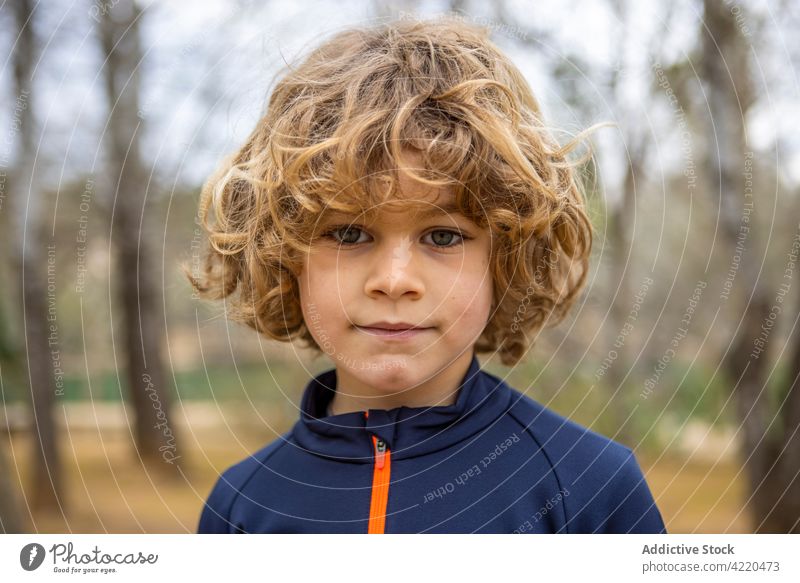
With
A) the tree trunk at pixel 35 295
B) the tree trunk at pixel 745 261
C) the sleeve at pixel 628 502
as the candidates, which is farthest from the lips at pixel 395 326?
the tree trunk at pixel 35 295

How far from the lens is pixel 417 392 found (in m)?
1.10

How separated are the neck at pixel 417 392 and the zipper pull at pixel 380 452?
61 mm

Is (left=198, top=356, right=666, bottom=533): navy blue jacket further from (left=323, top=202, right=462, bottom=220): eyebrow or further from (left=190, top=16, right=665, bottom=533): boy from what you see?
(left=323, top=202, right=462, bottom=220): eyebrow

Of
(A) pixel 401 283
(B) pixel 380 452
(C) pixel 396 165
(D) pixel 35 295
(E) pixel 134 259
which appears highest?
(E) pixel 134 259

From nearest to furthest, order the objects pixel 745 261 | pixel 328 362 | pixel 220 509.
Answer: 1. pixel 220 509
2. pixel 328 362
3. pixel 745 261

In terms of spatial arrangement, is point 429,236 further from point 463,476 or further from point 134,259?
point 134,259

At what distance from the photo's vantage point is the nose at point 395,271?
0.96 meters

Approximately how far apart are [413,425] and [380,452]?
59mm

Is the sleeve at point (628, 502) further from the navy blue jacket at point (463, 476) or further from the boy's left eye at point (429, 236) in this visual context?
the boy's left eye at point (429, 236)

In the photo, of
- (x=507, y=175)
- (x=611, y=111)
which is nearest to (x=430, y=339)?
(x=507, y=175)

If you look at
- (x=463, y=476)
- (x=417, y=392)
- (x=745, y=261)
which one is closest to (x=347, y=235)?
(x=417, y=392)

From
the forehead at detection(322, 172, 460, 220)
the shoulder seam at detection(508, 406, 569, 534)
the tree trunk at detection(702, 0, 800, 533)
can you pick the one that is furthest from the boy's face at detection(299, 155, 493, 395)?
the tree trunk at detection(702, 0, 800, 533)

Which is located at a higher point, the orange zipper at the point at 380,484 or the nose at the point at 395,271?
the nose at the point at 395,271

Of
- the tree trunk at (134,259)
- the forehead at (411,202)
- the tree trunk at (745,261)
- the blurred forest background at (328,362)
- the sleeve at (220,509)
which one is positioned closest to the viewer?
the forehead at (411,202)
